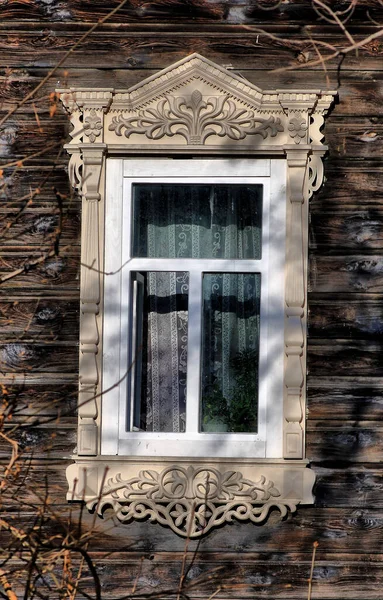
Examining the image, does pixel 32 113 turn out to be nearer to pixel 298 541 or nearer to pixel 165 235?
pixel 165 235

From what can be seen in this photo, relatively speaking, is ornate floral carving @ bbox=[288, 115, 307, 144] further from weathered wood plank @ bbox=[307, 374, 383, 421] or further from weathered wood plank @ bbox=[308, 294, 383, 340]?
weathered wood plank @ bbox=[307, 374, 383, 421]

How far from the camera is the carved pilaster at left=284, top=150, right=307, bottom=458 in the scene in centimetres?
444

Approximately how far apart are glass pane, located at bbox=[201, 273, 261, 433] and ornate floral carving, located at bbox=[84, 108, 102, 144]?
0.87 metres

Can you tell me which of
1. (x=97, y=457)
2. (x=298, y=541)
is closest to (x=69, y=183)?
(x=97, y=457)

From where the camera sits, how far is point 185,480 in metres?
4.43

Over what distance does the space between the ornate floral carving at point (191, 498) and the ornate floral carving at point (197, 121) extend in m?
1.61

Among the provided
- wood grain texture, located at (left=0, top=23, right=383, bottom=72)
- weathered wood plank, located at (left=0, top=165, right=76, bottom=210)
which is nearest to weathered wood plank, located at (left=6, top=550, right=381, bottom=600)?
weathered wood plank, located at (left=0, top=165, right=76, bottom=210)

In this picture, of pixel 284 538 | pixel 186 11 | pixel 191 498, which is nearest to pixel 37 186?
pixel 186 11

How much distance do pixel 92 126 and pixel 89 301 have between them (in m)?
0.86

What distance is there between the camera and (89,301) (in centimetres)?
455

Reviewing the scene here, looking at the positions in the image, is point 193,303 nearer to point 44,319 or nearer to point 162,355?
point 162,355

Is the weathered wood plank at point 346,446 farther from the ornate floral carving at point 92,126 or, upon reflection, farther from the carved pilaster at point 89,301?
the ornate floral carving at point 92,126

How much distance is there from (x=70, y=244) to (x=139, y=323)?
0.51 metres

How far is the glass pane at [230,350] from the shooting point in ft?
15.0
